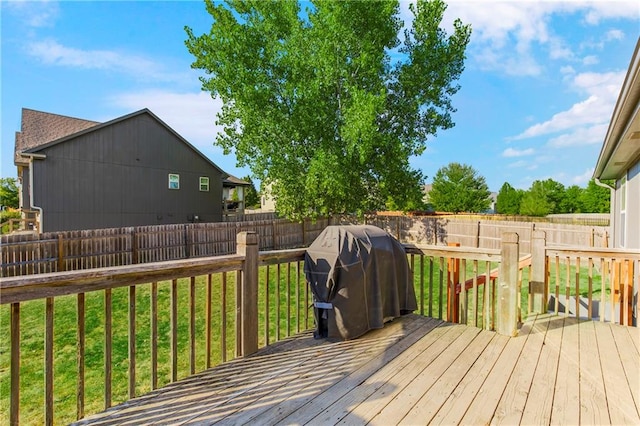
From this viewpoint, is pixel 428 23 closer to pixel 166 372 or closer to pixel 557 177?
pixel 166 372

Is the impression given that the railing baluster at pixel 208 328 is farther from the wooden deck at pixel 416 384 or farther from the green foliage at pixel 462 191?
the green foliage at pixel 462 191

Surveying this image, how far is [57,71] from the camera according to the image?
9.02 meters

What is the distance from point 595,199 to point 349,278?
39017 millimetres

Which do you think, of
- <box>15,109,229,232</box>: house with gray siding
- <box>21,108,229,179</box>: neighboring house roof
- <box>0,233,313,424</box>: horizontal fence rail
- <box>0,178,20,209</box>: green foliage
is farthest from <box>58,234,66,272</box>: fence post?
<box>0,178,20,209</box>: green foliage

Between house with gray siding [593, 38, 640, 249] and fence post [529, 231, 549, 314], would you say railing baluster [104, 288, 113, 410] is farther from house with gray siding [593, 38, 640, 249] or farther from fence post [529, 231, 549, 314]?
fence post [529, 231, 549, 314]

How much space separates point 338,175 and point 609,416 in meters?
10.2

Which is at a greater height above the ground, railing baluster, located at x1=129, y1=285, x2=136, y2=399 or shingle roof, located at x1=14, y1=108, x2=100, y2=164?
shingle roof, located at x1=14, y1=108, x2=100, y2=164

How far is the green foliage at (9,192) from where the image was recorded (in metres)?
27.0

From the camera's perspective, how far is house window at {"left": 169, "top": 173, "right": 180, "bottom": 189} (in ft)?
51.1

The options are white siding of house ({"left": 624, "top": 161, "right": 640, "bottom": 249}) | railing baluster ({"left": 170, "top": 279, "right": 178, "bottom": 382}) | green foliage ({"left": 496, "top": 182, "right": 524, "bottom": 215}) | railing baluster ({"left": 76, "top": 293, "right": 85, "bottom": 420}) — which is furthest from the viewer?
green foliage ({"left": 496, "top": 182, "right": 524, "bottom": 215})

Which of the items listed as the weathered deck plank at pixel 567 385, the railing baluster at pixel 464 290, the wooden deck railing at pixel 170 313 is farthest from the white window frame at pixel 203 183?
the weathered deck plank at pixel 567 385

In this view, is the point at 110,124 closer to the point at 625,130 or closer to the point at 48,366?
the point at 48,366

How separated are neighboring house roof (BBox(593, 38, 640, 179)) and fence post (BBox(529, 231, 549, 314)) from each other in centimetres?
142

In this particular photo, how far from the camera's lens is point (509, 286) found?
2.97m
